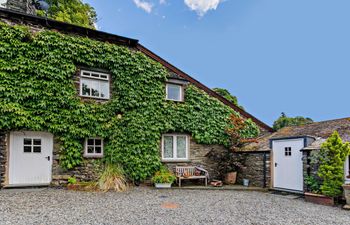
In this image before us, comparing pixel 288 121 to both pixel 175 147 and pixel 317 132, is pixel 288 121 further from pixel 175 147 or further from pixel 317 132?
pixel 175 147

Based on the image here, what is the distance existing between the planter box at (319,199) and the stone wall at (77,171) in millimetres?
7799

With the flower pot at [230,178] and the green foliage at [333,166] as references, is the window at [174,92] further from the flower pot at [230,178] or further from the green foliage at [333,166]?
the green foliage at [333,166]

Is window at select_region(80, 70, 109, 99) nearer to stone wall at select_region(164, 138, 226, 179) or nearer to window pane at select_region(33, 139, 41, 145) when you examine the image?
window pane at select_region(33, 139, 41, 145)

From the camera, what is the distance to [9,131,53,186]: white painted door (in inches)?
328

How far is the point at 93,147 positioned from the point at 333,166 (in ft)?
29.0

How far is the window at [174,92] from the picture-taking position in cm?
1104

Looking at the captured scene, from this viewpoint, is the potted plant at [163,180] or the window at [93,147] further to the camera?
the window at [93,147]

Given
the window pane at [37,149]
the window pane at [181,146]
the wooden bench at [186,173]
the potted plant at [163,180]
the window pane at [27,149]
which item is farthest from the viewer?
the window pane at [181,146]

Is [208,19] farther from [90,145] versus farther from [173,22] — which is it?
[90,145]

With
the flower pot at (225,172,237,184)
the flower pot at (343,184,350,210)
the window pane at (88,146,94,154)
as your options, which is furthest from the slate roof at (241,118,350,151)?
the window pane at (88,146,94,154)

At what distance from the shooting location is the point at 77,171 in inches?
354

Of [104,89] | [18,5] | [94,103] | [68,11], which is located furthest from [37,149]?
[68,11]

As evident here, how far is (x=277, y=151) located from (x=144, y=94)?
6.26 metres

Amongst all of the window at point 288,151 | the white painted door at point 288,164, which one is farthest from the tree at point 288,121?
the window at point 288,151
